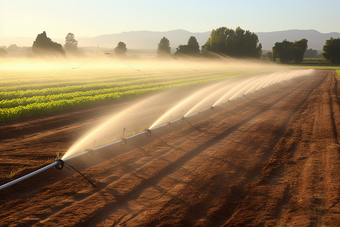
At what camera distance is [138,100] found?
1914 cm

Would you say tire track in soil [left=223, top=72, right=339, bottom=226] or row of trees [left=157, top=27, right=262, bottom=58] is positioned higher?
row of trees [left=157, top=27, right=262, bottom=58]

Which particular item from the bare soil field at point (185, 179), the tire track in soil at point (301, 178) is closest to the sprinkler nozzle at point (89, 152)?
the bare soil field at point (185, 179)

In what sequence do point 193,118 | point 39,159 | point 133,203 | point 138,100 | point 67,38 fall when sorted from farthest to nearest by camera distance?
point 67,38
point 138,100
point 193,118
point 39,159
point 133,203

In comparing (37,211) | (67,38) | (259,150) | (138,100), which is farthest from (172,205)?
(67,38)

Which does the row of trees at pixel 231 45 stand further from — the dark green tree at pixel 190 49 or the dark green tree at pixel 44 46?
the dark green tree at pixel 44 46

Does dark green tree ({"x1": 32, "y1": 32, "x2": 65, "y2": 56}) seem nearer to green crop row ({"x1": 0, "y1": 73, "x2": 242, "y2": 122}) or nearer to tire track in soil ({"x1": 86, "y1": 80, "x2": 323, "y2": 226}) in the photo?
green crop row ({"x1": 0, "y1": 73, "x2": 242, "y2": 122})

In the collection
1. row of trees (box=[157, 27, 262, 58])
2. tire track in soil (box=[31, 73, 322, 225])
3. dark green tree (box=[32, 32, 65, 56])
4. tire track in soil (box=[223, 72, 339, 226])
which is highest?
row of trees (box=[157, 27, 262, 58])

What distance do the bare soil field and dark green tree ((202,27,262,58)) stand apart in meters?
96.6

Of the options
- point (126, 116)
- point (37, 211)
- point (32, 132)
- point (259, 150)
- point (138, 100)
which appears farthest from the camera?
point (138, 100)

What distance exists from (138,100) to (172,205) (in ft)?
47.9

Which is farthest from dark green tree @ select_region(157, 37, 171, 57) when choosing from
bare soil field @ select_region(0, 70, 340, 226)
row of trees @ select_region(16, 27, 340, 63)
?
bare soil field @ select_region(0, 70, 340, 226)

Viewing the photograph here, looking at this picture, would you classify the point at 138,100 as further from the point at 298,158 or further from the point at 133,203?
the point at 133,203

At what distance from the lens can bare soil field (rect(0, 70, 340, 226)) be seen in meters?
4.65

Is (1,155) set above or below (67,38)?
below
